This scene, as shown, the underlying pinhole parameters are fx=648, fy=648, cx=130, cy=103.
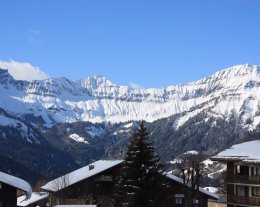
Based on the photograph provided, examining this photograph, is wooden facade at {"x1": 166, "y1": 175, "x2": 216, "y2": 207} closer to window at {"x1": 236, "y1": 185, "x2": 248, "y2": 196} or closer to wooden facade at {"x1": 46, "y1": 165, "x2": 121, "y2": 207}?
wooden facade at {"x1": 46, "y1": 165, "x2": 121, "y2": 207}

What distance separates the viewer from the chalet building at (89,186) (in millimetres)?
81000

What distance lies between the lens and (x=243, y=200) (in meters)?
70.6

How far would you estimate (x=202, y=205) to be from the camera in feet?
314

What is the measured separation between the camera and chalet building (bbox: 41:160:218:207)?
81.5 meters

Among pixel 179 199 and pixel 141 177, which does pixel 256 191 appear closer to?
pixel 141 177

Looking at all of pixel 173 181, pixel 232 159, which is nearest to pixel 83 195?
pixel 173 181

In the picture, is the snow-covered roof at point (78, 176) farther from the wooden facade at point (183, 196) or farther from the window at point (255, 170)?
the window at point (255, 170)

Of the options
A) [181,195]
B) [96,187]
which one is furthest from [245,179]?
[96,187]

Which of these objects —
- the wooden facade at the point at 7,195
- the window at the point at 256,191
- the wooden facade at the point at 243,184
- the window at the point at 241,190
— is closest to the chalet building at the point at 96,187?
the wooden facade at the point at 243,184

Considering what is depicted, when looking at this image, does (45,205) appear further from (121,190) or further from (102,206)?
(121,190)

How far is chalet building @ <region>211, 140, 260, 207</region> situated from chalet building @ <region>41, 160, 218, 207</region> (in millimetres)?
9464

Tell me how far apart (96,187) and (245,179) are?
78.9ft

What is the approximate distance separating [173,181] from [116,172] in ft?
26.6

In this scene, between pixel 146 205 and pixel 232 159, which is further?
pixel 232 159
